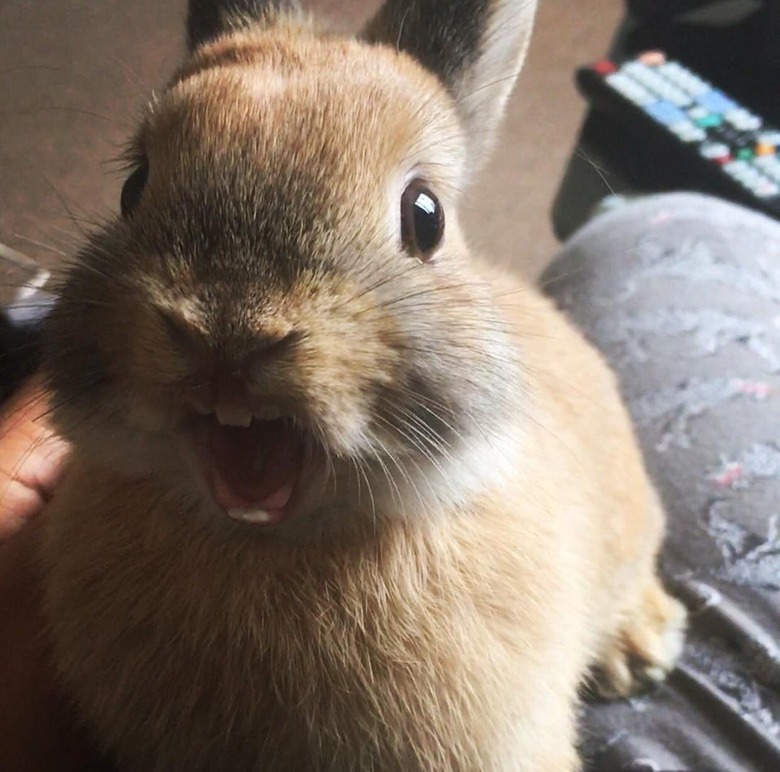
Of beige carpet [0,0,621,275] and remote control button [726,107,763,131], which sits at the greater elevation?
remote control button [726,107,763,131]

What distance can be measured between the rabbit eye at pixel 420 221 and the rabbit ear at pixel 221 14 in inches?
10.2

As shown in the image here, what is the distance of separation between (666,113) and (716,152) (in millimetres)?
115

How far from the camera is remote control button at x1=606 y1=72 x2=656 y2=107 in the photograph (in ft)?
5.48

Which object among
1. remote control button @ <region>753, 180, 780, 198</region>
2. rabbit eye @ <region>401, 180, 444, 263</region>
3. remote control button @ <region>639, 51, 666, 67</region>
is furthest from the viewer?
remote control button @ <region>639, 51, 666, 67</region>

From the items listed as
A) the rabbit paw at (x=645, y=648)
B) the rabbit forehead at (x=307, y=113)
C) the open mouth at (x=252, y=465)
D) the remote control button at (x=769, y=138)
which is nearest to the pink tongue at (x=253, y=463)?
the open mouth at (x=252, y=465)

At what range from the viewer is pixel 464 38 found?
0.73 meters

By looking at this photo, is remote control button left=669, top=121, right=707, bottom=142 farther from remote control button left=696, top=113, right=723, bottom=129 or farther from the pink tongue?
the pink tongue

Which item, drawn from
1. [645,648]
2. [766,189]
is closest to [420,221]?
[645,648]

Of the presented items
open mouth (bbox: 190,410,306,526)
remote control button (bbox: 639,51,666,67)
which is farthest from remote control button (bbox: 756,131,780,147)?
open mouth (bbox: 190,410,306,526)

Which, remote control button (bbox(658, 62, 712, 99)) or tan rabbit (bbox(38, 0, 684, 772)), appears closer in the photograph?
tan rabbit (bbox(38, 0, 684, 772))

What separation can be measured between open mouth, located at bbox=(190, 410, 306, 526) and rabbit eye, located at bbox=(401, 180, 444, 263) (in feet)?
0.54

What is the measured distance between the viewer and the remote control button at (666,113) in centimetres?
164

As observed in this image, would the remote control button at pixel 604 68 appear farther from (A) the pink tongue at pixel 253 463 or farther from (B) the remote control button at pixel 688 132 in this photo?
(A) the pink tongue at pixel 253 463

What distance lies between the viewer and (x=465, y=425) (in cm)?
57
